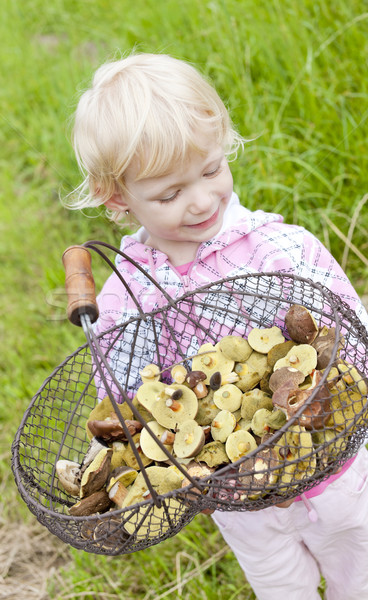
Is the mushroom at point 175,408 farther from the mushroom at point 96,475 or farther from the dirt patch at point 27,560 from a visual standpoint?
the dirt patch at point 27,560

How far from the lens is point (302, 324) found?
1.04m

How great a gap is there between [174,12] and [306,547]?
2.20 m

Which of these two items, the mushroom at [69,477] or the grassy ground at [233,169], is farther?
the grassy ground at [233,169]

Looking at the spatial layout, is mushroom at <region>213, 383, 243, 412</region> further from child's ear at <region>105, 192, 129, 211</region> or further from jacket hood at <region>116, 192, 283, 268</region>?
child's ear at <region>105, 192, 129, 211</region>

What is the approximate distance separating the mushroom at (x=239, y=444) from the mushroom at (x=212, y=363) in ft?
0.48

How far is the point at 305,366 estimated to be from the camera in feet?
3.24

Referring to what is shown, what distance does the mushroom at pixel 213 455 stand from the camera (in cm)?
100

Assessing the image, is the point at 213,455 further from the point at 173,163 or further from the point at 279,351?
the point at 173,163

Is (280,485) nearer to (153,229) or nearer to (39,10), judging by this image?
(153,229)

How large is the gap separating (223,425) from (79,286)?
0.33m

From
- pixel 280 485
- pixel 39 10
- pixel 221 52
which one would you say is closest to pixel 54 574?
pixel 280 485

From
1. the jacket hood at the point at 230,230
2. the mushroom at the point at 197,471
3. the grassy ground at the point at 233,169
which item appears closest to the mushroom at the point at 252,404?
the mushroom at the point at 197,471

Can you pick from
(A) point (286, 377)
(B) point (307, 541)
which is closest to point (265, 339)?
(A) point (286, 377)

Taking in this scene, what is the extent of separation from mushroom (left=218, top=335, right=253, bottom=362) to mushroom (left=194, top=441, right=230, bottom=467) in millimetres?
159
